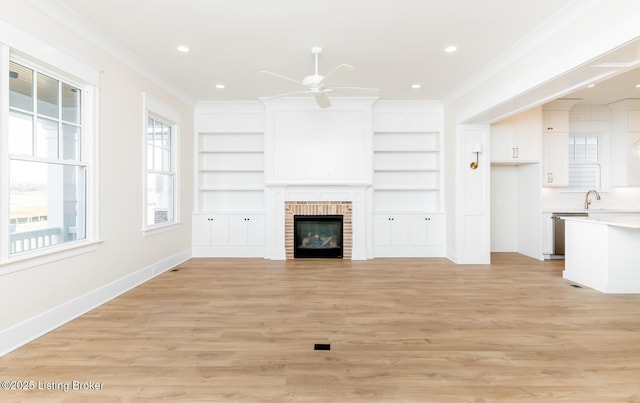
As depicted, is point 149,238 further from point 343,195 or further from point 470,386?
point 470,386

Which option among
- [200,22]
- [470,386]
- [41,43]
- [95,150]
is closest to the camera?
[470,386]

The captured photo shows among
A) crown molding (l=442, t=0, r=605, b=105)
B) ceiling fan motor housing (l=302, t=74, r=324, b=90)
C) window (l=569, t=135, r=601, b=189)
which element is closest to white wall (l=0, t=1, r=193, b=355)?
ceiling fan motor housing (l=302, t=74, r=324, b=90)

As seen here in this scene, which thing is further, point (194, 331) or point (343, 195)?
point (343, 195)

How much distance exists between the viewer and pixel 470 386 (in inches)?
73.1

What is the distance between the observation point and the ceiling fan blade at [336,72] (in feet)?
9.83

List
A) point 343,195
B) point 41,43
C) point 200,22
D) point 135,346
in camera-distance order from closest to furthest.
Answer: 1. point 135,346
2. point 41,43
3. point 200,22
4. point 343,195

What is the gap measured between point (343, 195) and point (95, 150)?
11.9ft

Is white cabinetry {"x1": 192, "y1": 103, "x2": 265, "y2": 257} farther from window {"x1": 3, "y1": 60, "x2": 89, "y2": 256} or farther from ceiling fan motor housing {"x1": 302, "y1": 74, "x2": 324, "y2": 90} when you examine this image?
window {"x1": 3, "y1": 60, "x2": 89, "y2": 256}

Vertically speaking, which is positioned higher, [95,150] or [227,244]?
[95,150]

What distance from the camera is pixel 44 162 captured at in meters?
2.64

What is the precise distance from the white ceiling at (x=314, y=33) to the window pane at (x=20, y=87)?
73cm

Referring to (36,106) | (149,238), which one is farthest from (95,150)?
(149,238)

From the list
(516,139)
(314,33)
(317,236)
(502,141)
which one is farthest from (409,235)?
(314,33)

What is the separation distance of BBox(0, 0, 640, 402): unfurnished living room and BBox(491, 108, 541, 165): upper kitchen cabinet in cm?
5
